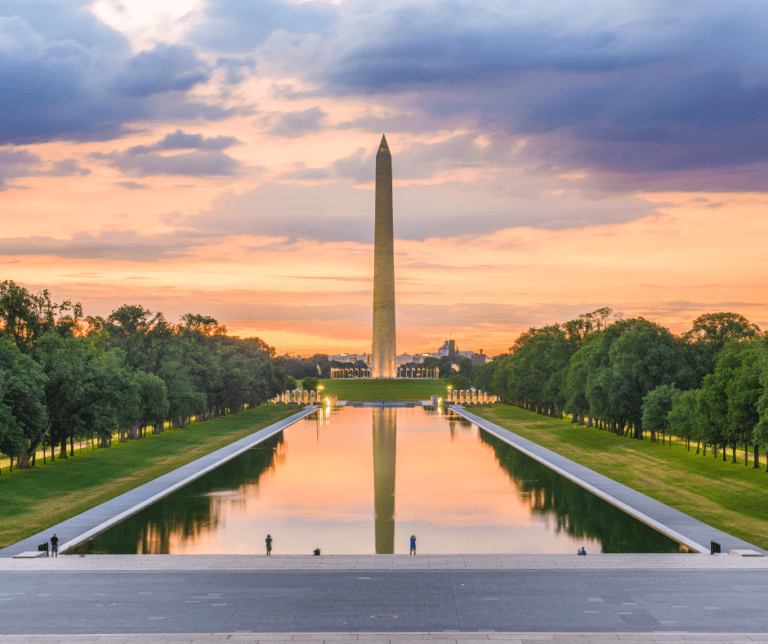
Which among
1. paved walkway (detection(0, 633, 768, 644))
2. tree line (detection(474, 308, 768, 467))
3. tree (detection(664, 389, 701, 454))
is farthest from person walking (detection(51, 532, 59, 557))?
tree (detection(664, 389, 701, 454))

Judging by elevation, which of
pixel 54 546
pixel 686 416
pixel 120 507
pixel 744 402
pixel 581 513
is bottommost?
pixel 581 513

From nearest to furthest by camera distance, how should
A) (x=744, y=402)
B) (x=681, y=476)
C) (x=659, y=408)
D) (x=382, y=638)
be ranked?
(x=382, y=638), (x=681, y=476), (x=744, y=402), (x=659, y=408)

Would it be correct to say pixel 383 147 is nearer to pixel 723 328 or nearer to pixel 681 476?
pixel 723 328

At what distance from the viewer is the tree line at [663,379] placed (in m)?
46.3

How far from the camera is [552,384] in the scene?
88.4 meters

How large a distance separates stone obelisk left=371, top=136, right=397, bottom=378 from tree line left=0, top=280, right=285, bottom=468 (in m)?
42.1

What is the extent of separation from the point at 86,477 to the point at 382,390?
79.1 m

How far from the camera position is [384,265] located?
116938 millimetres

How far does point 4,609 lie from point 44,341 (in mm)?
31931

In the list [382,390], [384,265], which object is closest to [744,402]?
[384,265]

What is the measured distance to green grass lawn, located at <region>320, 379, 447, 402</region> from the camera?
395 feet

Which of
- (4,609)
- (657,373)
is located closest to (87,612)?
(4,609)

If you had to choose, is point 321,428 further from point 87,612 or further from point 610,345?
point 87,612

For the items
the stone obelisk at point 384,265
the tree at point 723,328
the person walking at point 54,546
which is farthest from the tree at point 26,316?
the stone obelisk at point 384,265
